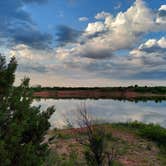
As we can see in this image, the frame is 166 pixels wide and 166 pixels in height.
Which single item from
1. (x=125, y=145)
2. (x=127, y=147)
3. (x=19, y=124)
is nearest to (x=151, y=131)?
(x=125, y=145)

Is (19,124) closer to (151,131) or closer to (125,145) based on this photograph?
(125,145)

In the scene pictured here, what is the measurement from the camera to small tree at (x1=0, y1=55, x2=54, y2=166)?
7270 mm

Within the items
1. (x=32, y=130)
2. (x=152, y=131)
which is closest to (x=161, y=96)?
(x=152, y=131)

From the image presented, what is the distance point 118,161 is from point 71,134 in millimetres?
5241

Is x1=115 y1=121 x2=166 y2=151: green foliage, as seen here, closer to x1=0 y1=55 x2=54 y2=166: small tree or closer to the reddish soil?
the reddish soil

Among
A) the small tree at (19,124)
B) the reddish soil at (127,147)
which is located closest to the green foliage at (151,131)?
the reddish soil at (127,147)

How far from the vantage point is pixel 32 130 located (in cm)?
813

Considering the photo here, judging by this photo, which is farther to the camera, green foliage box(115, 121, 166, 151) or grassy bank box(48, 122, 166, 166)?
green foliage box(115, 121, 166, 151)

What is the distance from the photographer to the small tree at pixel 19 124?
7270 millimetres

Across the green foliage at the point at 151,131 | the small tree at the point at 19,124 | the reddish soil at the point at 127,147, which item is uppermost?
the small tree at the point at 19,124

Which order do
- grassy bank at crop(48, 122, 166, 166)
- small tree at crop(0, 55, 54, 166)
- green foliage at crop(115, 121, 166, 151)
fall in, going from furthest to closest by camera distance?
green foliage at crop(115, 121, 166, 151) → grassy bank at crop(48, 122, 166, 166) → small tree at crop(0, 55, 54, 166)

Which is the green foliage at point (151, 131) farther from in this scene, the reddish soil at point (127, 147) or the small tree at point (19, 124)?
the small tree at point (19, 124)

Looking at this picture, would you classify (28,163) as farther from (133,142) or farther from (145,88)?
(145,88)

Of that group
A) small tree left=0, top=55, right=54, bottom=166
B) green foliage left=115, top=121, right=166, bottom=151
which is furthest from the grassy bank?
small tree left=0, top=55, right=54, bottom=166
